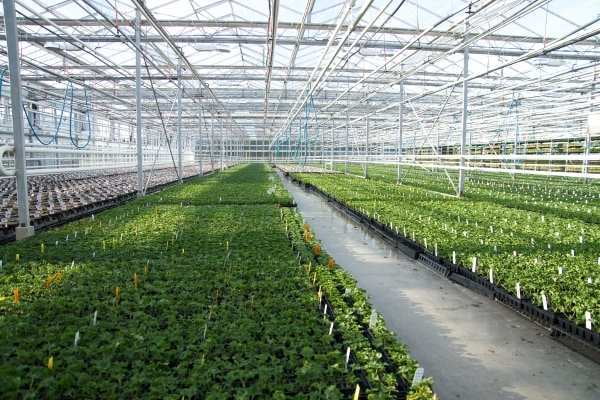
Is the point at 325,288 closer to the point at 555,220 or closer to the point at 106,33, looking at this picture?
the point at 555,220

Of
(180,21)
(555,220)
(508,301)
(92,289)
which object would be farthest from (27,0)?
(555,220)

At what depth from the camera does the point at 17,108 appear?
18.7 ft

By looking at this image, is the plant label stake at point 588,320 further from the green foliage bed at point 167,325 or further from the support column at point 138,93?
the support column at point 138,93

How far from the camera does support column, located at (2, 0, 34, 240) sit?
5586mm

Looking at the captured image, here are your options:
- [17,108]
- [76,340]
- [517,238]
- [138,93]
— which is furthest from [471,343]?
[138,93]

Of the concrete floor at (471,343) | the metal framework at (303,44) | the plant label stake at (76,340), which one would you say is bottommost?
the concrete floor at (471,343)

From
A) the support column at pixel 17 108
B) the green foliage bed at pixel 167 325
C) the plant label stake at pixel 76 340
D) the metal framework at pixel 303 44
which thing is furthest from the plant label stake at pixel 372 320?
the support column at pixel 17 108

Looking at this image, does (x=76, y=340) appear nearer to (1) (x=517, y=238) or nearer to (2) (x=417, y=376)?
(2) (x=417, y=376)

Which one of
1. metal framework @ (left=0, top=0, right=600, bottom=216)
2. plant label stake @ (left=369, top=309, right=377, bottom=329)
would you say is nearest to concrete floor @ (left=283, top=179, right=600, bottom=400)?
plant label stake @ (left=369, top=309, right=377, bottom=329)

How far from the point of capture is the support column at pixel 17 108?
18.3 ft

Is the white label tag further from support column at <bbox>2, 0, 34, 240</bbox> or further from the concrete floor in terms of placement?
support column at <bbox>2, 0, 34, 240</bbox>

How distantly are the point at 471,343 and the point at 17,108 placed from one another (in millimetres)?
6390

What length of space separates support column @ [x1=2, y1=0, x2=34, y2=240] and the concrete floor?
4.84m

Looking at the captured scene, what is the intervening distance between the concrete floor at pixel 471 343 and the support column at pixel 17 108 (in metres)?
4.84
